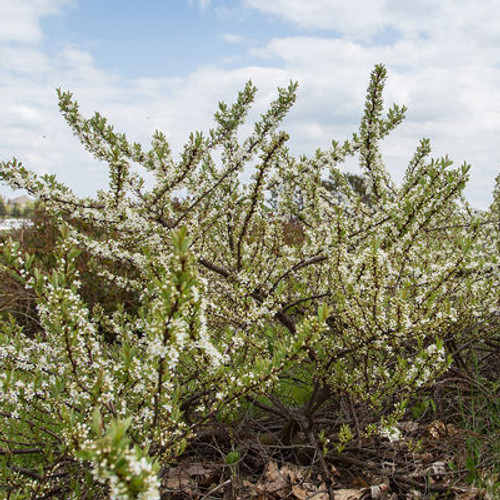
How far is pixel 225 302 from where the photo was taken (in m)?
3.65

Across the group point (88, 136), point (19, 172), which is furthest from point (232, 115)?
point (19, 172)

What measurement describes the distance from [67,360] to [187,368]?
0.96 m

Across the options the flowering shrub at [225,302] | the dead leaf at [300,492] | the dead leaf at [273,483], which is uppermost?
the flowering shrub at [225,302]

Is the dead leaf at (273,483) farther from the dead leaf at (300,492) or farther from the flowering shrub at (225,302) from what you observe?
the flowering shrub at (225,302)

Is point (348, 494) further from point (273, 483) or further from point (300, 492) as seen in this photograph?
point (273, 483)

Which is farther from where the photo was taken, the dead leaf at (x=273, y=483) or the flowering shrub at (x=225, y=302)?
the dead leaf at (x=273, y=483)

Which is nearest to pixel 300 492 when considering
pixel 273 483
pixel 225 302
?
pixel 273 483

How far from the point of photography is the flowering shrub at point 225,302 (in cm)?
189

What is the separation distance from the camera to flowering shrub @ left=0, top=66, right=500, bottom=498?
1.89 m

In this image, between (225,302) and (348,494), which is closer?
(348,494)

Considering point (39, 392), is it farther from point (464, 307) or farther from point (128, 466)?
point (464, 307)

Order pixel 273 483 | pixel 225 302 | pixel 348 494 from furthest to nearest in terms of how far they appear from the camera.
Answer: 1. pixel 225 302
2. pixel 273 483
3. pixel 348 494

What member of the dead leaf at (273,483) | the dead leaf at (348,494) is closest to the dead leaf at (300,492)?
the dead leaf at (273,483)

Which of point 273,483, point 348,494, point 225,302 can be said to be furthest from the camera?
point 225,302
